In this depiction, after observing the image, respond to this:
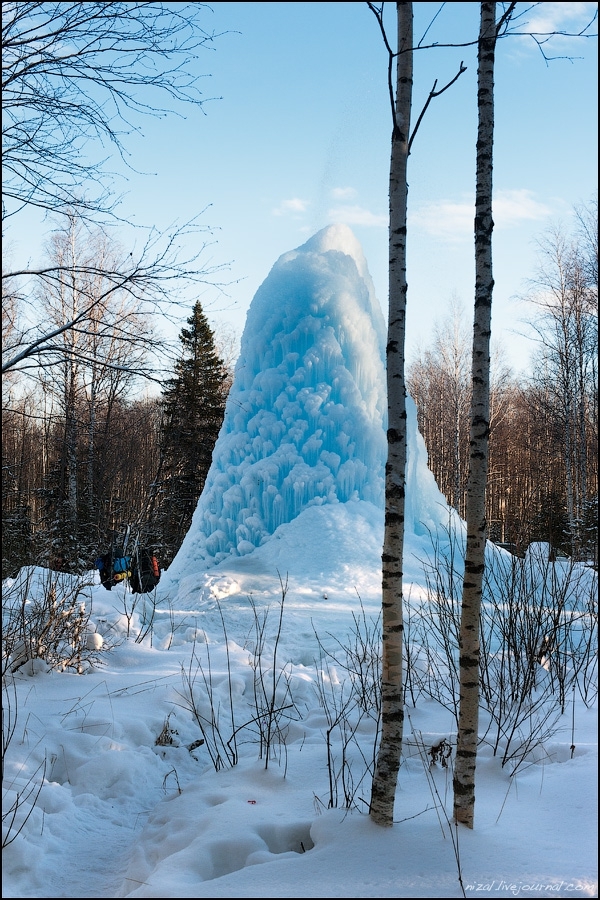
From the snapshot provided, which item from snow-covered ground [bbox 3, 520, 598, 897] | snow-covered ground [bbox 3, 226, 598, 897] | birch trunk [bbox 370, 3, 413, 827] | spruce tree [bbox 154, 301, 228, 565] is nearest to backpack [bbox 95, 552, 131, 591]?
snow-covered ground [bbox 3, 226, 598, 897]

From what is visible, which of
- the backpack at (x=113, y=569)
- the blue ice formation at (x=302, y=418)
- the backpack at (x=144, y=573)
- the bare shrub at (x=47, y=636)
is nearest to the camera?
the bare shrub at (x=47, y=636)

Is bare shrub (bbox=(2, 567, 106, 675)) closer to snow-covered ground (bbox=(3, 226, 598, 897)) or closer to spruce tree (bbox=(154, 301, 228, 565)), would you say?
snow-covered ground (bbox=(3, 226, 598, 897))

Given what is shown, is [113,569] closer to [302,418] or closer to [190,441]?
[302,418]

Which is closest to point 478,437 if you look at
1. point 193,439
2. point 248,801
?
point 248,801

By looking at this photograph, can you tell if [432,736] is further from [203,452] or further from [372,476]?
[203,452]

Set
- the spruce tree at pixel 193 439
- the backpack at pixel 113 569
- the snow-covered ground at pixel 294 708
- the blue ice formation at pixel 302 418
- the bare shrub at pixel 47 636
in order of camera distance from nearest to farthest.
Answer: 1. the snow-covered ground at pixel 294 708
2. the bare shrub at pixel 47 636
3. the backpack at pixel 113 569
4. the blue ice formation at pixel 302 418
5. the spruce tree at pixel 193 439

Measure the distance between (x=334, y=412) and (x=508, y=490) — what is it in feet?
61.3

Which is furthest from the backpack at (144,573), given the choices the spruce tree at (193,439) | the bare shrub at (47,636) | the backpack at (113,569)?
the spruce tree at (193,439)

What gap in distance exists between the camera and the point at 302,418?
9711mm

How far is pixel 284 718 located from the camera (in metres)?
4.66

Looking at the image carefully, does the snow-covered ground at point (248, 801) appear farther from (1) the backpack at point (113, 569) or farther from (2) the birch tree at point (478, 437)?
(1) the backpack at point (113, 569)

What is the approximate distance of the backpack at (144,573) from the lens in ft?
30.3

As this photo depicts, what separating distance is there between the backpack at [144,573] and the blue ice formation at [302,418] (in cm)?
32

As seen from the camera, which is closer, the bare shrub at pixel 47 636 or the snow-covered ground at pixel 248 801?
the snow-covered ground at pixel 248 801
